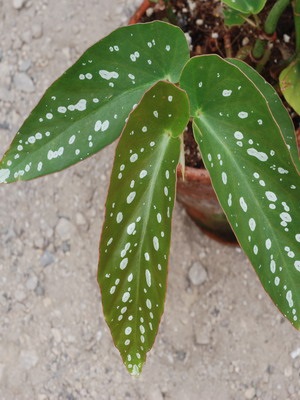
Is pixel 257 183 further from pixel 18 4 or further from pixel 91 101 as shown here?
pixel 18 4

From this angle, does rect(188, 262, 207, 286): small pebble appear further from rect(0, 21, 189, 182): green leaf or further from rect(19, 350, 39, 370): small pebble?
rect(0, 21, 189, 182): green leaf

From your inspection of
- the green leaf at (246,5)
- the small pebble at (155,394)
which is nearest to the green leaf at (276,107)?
the green leaf at (246,5)

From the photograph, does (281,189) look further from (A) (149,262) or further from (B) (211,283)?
(B) (211,283)

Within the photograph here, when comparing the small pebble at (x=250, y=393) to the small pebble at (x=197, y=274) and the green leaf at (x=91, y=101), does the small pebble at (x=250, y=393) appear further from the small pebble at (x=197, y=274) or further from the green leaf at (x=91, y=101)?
the green leaf at (x=91, y=101)

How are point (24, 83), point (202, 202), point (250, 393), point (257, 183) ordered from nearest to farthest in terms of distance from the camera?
point (257, 183) → point (202, 202) → point (250, 393) → point (24, 83)

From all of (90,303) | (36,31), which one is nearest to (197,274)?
(90,303)

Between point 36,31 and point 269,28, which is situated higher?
point 269,28
